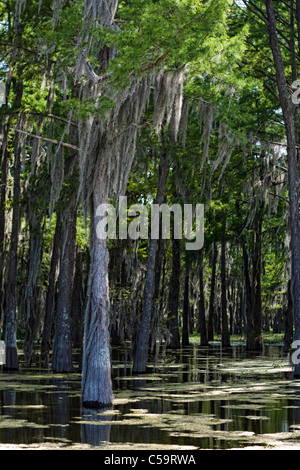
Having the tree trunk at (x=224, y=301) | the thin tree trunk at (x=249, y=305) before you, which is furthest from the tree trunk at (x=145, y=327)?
the tree trunk at (x=224, y=301)

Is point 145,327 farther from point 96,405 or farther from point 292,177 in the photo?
point 96,405

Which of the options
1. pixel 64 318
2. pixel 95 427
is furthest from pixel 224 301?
pixel 95 427

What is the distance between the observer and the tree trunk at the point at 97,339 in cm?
1155

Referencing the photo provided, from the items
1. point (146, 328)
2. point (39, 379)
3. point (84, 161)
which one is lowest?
point (39, 379)

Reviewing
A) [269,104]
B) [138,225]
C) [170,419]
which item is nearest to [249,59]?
[269,104]

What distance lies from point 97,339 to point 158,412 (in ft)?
5.85

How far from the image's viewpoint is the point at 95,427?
9203mm

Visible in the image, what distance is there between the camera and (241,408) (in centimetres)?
1123

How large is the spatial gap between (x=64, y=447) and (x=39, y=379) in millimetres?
8783

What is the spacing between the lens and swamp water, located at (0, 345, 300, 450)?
8.15m

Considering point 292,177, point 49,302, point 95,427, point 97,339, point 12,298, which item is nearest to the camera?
point 95,427

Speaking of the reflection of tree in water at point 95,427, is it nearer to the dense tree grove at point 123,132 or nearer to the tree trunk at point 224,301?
the dense tree grove at point 123,132

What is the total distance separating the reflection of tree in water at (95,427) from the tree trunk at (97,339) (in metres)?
0.40
